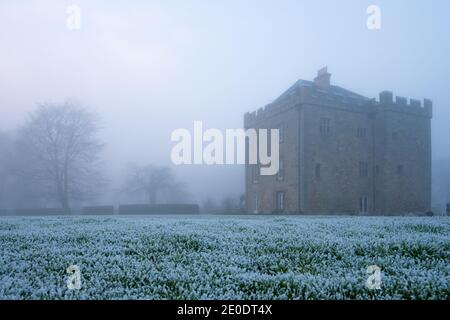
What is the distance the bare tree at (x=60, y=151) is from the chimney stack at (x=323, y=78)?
26.8 m

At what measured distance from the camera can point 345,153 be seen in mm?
32781

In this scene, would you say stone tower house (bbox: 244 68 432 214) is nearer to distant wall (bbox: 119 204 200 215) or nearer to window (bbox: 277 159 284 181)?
window (bbox: 277 159 284 181)

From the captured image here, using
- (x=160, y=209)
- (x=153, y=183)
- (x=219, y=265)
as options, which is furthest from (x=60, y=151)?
(x=219, y=265)

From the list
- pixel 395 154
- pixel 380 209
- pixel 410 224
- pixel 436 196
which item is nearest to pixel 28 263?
pixel 410 224

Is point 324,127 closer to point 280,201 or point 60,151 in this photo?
point 280,201

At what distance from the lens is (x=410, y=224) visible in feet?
37.6

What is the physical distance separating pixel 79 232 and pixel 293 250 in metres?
6.57

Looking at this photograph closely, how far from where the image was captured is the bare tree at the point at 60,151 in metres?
37.1

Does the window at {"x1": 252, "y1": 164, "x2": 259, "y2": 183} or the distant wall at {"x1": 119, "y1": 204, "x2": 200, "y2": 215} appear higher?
the window at {"x1": 252, "y1": 164, "x2": 259, "y2": 183}

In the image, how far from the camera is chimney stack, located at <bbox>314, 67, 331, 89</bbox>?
1373 inches

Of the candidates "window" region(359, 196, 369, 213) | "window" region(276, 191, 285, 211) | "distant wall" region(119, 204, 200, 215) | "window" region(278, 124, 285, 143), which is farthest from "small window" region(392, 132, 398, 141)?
"distant wall" region(119, 204, 200, 215)

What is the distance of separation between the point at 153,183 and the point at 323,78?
42411 millimetres

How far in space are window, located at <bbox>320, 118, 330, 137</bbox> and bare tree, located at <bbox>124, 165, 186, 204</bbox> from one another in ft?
139
